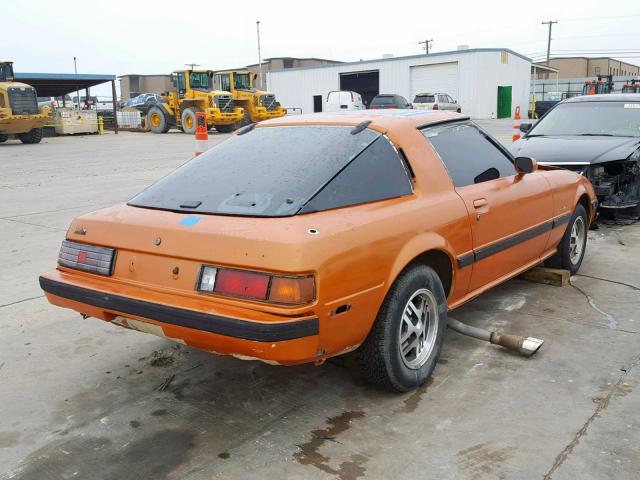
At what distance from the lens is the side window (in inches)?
142

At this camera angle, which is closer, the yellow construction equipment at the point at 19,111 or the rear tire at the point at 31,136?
the yellow construction equipment at the point at 19,111

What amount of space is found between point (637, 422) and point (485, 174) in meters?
1.70

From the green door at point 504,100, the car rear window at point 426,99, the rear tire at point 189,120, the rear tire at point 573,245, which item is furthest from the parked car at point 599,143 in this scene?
the green door at point 504,100

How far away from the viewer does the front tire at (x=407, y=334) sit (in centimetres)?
289

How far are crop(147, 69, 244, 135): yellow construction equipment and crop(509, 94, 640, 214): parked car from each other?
19.1m

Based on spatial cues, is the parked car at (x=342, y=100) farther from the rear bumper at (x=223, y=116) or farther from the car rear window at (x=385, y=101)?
the rear bumper at (x=223, y=116)

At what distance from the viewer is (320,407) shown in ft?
9.82

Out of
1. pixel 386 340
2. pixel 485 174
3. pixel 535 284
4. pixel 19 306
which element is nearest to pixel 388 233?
pixel 386 340

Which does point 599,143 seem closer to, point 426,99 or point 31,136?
point 31,136

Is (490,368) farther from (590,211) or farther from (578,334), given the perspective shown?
(590,211)

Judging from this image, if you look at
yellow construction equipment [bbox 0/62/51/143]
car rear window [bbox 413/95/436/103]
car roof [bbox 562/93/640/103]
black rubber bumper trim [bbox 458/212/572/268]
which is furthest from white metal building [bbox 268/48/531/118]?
black rubber bumper trim [bbox 458/212/572/268]

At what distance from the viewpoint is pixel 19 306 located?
175 inches

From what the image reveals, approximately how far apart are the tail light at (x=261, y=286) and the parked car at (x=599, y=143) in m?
5.01

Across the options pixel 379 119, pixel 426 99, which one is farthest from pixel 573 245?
pixel 426 99
